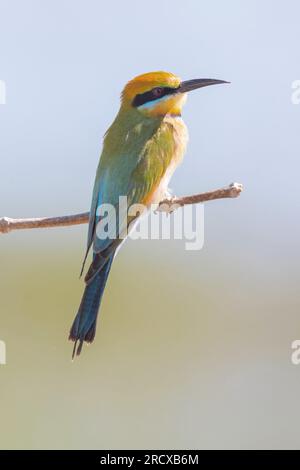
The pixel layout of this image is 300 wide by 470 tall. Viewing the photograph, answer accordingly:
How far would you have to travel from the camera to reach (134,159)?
13.5 feet

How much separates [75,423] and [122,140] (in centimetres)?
211

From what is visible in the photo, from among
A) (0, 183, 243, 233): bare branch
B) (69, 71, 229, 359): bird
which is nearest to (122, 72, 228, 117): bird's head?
(69, 71, 229, 359): bird

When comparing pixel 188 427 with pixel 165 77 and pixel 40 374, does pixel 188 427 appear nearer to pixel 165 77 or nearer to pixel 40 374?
pixel 40 374

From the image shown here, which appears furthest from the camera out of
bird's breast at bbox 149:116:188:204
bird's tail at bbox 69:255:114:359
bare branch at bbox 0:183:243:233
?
bird's breast at bbox 149:116:188:204

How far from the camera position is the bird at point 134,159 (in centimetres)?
384

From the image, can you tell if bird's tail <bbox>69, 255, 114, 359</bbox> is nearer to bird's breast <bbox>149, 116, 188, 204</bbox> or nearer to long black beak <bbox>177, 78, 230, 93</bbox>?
bird's breast <bbox>149, 116, 188, 204</bbox>

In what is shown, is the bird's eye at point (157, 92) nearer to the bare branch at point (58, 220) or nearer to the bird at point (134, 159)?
the bird at point (134, 159)

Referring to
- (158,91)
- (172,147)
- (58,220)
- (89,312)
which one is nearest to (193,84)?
(158,91)

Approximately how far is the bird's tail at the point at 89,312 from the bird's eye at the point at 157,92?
73cm

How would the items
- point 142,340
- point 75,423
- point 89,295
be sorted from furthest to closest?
point 142,340
point 75,423
point 89,295

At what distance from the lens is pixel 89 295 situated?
387 cm

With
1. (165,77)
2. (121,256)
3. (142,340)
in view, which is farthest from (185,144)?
(121,256)

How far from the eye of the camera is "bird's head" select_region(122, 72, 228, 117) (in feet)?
14.1

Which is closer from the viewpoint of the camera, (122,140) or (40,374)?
(122,140)
